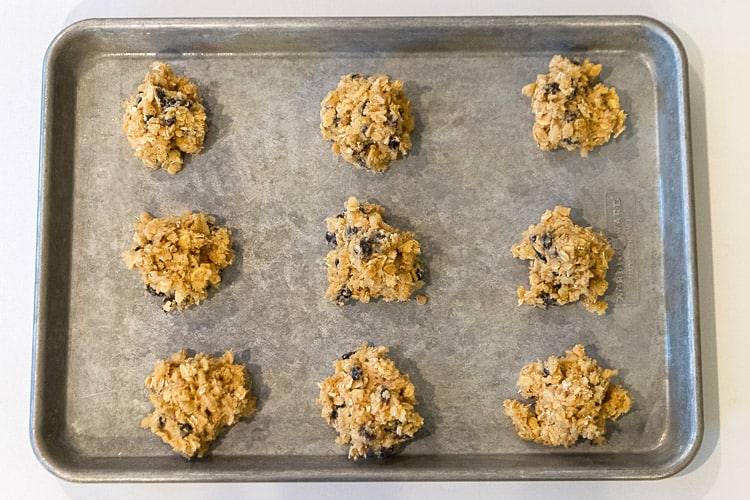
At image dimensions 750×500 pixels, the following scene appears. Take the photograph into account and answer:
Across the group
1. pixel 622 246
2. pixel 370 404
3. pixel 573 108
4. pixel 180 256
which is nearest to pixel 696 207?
pixel 622 246

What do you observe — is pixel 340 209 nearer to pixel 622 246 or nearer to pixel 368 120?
pixel 368 120

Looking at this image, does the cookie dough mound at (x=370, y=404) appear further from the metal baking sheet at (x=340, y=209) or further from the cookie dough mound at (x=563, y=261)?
the cookie dough mound at (x=563, y=261)

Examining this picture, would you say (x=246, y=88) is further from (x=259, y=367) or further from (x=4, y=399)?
(x=4, y=399)

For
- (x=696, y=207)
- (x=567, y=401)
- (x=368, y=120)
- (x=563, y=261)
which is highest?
(x=368, y=120)

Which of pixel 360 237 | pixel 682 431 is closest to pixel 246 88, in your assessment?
pixel 360 237

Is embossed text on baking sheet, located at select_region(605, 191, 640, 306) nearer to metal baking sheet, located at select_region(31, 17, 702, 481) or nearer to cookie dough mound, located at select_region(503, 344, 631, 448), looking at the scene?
metal baking sheet, located at select_region(31, 17, 702, 481)

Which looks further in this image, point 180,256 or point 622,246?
point 622,246
